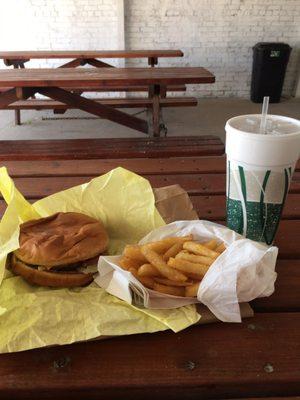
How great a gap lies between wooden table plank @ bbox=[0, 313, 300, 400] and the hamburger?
0.15 metres

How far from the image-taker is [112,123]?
15.8 ft

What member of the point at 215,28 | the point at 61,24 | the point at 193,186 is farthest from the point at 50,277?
the point at 215,28

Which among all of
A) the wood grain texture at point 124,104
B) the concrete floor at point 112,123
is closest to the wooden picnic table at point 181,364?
the wood grain texture at point 124,104

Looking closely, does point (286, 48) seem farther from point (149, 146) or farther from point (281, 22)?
point (149, 146)

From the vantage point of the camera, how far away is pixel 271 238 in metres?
0.86

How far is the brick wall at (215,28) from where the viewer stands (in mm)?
5570

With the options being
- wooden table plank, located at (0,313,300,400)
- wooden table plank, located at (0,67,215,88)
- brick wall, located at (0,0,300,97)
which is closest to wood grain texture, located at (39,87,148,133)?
wooden table plank, located at (0,67,215,88)

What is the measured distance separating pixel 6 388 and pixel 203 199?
2.44 feet

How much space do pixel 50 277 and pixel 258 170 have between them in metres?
0.46

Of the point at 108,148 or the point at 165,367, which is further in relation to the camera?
the point at 108,148

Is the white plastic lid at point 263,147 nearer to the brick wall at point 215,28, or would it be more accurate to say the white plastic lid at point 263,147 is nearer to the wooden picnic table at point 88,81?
the wooden picnic table at point 88,81

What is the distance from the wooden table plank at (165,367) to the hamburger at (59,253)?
0.15 m

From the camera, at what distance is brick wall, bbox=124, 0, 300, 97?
Answer: 557 centimetres

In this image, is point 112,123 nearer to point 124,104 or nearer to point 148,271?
point 124,104
